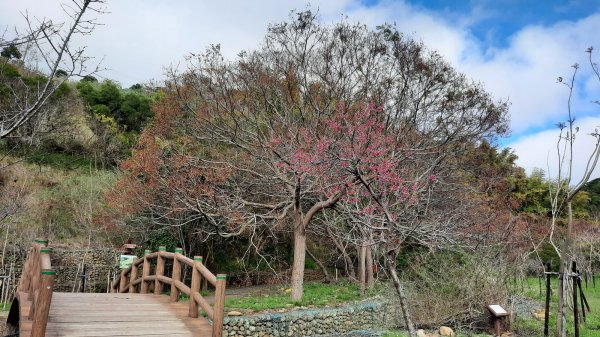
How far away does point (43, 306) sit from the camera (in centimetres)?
484

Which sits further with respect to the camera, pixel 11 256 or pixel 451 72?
pixel 451 72

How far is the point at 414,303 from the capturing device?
10.9m

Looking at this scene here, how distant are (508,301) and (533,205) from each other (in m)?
19.7

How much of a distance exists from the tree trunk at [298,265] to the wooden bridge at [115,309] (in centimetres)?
481

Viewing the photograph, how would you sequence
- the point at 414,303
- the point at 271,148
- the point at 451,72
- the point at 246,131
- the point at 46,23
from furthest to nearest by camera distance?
the point at 451,72 < the point at 246,131 < the point at 271,148 < the point at 414,303 < the point at 46,23

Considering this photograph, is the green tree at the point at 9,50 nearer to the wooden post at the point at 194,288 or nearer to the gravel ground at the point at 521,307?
the wooden post at the point at 194,288

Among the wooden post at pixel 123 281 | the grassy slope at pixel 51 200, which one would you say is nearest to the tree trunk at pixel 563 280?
the wooden post at pixel 123 281

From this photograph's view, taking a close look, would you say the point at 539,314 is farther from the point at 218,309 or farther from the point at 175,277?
the point at 218,309

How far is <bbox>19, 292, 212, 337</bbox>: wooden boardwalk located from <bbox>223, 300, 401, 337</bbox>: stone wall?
2604 mm

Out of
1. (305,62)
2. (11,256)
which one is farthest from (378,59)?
(11,256)

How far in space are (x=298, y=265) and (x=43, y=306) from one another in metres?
8.00

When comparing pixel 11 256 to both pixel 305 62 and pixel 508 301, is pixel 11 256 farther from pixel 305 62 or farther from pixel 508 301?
pixel 508 301

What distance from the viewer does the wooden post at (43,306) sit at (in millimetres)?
4789

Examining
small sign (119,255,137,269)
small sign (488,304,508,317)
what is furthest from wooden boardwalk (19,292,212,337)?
small sign (488,304,508,317)
